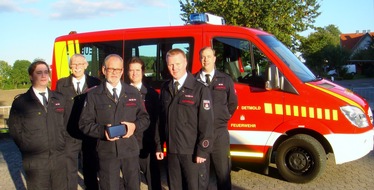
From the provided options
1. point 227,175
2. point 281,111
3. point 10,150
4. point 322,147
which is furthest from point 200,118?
point 10,150

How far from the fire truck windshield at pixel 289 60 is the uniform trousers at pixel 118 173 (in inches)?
111

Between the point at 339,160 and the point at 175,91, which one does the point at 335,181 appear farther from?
the point at 175,91

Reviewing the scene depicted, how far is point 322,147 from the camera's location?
5305mm

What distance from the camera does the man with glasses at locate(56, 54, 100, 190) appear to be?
14.0 ft

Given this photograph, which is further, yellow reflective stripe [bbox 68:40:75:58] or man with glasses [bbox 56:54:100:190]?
yellow reflective stripe [bbox 68:40:75:58]

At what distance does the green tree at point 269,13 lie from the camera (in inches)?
729

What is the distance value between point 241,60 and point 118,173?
2.76 m

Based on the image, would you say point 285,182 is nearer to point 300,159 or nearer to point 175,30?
point 300,159

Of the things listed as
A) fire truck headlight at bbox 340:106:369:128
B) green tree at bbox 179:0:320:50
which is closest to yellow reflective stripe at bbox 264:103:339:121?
fire truck headlight at bbox 340:106:369:128

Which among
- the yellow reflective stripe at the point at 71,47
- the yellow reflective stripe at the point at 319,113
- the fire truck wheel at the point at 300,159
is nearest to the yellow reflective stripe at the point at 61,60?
the yellow reflective stripe at the point at 71,47

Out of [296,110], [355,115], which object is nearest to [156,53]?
[296,110]

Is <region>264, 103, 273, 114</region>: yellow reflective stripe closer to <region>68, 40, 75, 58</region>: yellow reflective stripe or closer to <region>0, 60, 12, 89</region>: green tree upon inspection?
<region>68, 40, 75, 58</region>: yellow reflective stripe

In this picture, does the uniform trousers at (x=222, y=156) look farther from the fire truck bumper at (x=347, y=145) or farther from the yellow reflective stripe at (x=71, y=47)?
the yellow reflective stripe at (x=71, y=47)

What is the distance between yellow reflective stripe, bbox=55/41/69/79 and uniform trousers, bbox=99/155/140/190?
343 centimetres
